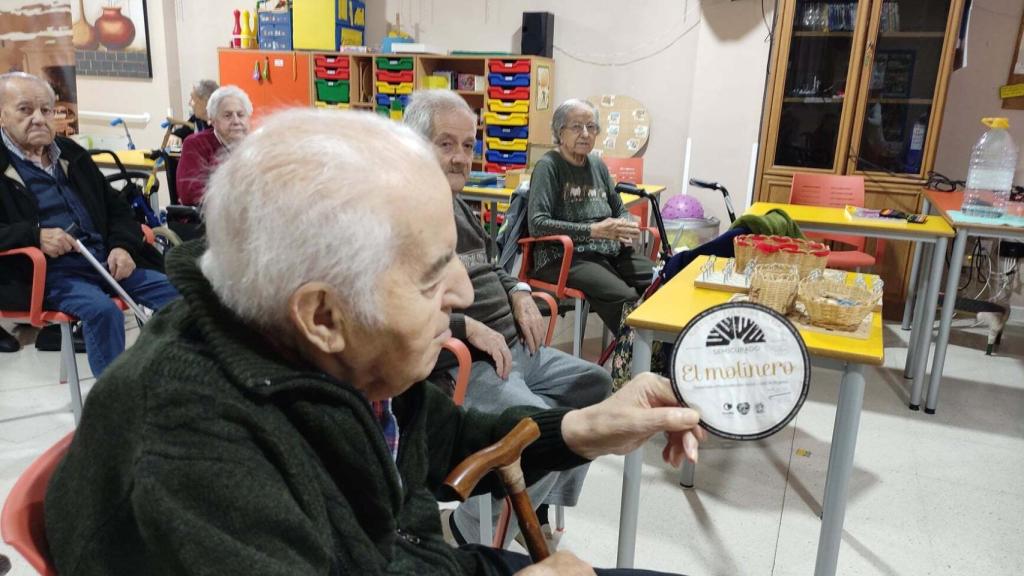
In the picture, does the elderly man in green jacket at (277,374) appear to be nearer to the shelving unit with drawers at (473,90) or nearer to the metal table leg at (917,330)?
the metal table leg at (917,330)

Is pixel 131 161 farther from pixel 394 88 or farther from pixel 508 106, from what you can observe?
pixel 508 106

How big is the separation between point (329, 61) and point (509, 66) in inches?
61.6

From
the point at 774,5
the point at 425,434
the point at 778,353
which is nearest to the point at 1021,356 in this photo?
the point at 774,5

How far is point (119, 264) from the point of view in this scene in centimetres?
265

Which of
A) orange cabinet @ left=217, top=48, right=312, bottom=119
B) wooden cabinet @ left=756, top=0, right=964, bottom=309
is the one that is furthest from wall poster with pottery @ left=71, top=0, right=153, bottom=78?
wooden cabinet @ left=756, top=0, right=964, bottom=309

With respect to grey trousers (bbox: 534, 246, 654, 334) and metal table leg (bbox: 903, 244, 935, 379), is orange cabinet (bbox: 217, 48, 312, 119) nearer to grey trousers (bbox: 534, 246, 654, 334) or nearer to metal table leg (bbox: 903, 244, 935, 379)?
grey trousers (bbox: 534, 246, 654, 334)

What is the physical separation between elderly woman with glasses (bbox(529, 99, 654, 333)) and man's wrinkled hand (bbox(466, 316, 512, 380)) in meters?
1.25

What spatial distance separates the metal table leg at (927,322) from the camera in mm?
2902

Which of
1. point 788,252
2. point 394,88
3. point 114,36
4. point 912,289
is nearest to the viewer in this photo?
point 788,252

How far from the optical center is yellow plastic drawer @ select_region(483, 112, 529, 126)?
538cm

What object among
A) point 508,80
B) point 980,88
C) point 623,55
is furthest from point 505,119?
point 980,88

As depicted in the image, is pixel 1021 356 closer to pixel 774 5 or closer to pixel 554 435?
pixel 774 5

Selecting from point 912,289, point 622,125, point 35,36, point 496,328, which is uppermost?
point 35,36

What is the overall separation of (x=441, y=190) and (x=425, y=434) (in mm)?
406
